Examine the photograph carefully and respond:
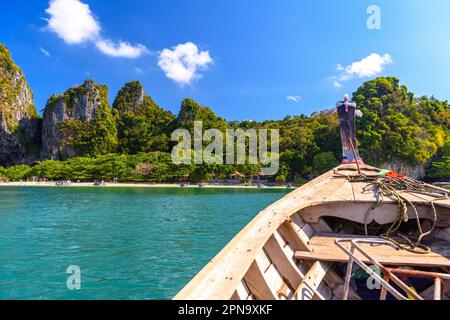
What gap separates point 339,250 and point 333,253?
197mm

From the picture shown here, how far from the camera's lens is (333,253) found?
405 centimetres

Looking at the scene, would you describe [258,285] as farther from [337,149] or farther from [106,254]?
[337,149]

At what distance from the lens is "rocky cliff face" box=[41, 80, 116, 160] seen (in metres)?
87.3

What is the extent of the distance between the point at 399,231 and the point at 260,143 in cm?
6384

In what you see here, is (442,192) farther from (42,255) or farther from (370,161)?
(370,161)

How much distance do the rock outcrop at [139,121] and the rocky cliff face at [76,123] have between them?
491 centimetres

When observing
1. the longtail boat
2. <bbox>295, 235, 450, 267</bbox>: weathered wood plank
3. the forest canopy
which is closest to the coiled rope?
the longtail boat

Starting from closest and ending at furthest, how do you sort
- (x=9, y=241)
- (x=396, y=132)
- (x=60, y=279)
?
(x=60, y=279) → (x=9, y=241) → (x=396, y=132)

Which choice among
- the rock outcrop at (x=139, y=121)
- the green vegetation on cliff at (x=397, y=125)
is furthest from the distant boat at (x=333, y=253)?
the rock outcrop at (x=139, y=121)

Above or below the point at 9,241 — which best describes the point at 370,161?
above

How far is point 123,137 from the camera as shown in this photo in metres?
95.9

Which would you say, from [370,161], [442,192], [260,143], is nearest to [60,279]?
[442,192]

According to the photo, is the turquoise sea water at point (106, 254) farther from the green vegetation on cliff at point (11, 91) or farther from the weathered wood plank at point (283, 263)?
the green vegetation on cliff at point (11, 91)

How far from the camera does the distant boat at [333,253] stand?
2650 mm
